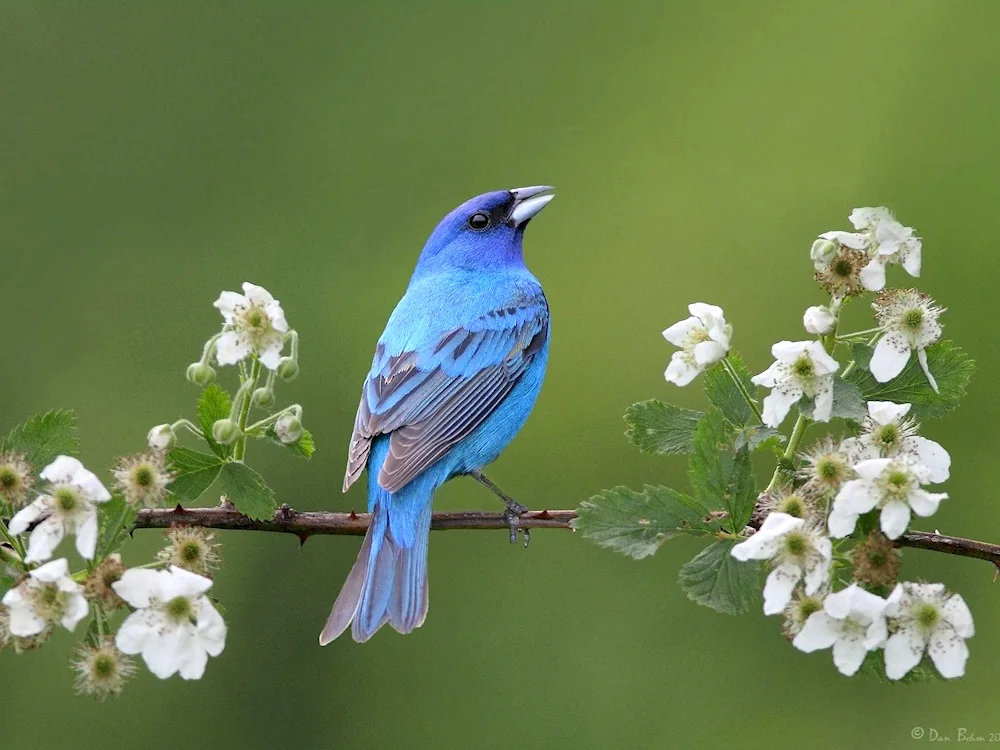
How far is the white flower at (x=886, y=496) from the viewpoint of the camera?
269 cm

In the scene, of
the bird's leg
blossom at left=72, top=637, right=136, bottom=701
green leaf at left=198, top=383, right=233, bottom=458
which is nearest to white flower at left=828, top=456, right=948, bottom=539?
the bird's leg

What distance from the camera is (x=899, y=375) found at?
121 inches

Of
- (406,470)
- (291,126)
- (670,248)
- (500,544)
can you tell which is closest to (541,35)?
(291,126)

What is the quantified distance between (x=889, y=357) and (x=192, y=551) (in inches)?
56.3

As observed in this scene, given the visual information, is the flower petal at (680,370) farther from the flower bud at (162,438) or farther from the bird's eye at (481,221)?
the bird's eye at (481,221)

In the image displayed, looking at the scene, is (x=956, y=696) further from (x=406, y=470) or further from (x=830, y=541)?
(x=830, y=541)

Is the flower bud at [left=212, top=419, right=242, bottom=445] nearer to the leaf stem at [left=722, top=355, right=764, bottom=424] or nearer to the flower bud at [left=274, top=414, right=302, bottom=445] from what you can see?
the flower bud at [left=274, top=414, right=302, bottom=445]

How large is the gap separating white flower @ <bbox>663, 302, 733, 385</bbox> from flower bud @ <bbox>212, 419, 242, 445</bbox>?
91cm

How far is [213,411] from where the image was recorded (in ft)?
10.1

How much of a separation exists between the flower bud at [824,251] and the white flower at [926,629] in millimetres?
708

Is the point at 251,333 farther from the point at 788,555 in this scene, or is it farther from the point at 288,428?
the point at 788,555

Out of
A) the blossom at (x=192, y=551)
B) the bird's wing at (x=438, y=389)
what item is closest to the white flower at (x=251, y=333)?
the blossom at (x=192, y=551)

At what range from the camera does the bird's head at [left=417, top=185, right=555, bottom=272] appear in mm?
5809

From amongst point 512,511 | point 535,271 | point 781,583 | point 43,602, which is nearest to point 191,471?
point 43,602
